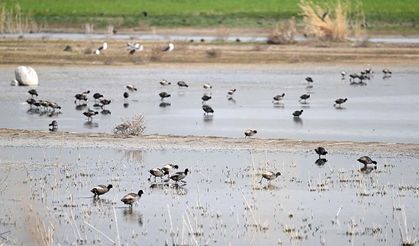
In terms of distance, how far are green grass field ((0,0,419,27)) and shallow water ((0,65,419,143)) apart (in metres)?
37.6

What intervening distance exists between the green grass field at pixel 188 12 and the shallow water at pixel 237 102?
37596mm

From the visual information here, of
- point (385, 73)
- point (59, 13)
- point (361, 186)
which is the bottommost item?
point (59, 13)

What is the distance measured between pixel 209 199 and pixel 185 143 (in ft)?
24.1

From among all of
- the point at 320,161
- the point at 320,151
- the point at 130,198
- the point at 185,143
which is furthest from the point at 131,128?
the point at 130,198

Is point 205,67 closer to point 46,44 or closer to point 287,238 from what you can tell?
point 46,44

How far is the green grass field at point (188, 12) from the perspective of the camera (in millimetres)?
89188

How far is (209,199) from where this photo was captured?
19078 millimetres

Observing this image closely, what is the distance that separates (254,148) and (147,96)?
531 inches

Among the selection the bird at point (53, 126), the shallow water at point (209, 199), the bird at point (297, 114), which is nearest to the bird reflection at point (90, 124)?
the bird at point (53, 126)

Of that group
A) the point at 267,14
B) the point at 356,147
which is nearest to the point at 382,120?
the point at 356,147

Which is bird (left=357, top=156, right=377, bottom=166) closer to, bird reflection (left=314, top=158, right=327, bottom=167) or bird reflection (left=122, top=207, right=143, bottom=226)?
bird reflection (left=314, top=158, right=327, bottom=167)

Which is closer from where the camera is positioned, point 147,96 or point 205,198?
point 205,198

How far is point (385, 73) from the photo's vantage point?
1874 inches

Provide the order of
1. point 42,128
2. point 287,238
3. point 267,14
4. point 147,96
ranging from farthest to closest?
1. point 267,14
2. point 147,96
3. point 42,128
4. point 287,238
